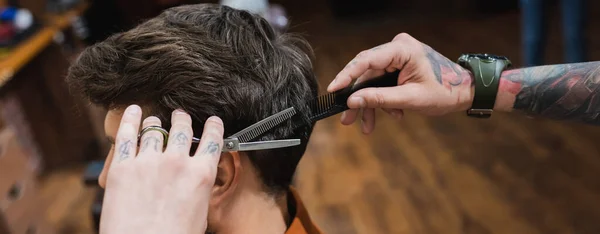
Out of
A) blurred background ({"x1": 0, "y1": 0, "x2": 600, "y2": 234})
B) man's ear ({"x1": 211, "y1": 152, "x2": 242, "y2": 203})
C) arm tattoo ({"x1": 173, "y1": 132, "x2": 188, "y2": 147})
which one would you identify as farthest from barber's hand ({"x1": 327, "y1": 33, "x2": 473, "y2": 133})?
blurred background ({"x1": 0, "y1": 0, "x2": 600, "y2": 234})

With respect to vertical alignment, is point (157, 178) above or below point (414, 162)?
above

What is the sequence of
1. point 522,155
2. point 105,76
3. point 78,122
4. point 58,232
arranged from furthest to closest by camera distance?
1. point 78,122
2. point 522,155
3. point 58,232
4. point 105,76

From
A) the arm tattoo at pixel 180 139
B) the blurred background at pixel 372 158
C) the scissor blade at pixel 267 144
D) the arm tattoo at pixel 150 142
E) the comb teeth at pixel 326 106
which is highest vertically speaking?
the arm tattoo at pixel 150 142

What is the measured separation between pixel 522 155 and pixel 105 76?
240cm

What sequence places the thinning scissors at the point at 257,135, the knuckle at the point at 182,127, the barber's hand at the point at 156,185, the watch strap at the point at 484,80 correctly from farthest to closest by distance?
the watch strap at the point at 484,80, the thinning scissors at the point at 257,135, the knuckle at the point at 182,127, the barber's hand at the point at 156,185

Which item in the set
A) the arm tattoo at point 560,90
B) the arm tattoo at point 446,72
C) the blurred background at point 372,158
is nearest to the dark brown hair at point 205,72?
the arm tattoo at point 446,72

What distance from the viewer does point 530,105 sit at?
1143 mm

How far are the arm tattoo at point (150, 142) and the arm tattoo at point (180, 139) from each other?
0.03 m

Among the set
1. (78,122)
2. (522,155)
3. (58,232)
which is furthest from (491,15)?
(58,232)

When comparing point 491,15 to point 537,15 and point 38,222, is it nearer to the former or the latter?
point 537,15

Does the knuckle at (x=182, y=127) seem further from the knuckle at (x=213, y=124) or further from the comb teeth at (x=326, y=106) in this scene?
the comb teeth at (x=326, y=106)

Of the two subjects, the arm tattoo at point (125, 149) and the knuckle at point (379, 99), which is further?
the knuckle at point (379, 99)

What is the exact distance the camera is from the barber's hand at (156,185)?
2.10 feet

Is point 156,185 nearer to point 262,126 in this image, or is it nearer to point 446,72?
point 262,126
